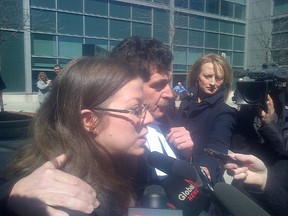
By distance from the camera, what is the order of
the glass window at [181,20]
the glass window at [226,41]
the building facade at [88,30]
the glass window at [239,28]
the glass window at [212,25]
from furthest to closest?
the glass window at [239,28], the glass window at [226,41], the glass window at [212,25], the building facade at [88,30], the glass window at [181,20]

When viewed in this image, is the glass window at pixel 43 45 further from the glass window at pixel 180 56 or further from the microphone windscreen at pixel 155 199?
→ the microphone windscreen at pixel 155 199

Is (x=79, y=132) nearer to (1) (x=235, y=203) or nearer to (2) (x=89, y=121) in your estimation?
(2) (x=89, y=121)

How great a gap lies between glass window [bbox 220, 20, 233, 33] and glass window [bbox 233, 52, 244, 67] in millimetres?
1820

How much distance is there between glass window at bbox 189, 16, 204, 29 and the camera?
19.0 metres

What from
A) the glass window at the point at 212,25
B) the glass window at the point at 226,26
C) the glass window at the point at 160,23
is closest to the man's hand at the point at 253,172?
the glass window at the point at 160,23

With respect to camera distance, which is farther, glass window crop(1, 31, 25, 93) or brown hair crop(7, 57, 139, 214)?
glass window crop(1, 31, 25, 93)

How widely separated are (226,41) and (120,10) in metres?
8.40

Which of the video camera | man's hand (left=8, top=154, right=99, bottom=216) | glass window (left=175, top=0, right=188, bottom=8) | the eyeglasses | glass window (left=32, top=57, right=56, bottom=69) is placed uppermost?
glass window (left=175, top=0, right=188, bottom=8)

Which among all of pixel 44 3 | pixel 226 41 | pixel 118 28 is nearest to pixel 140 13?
pixel 118 28

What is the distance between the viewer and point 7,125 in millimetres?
6805

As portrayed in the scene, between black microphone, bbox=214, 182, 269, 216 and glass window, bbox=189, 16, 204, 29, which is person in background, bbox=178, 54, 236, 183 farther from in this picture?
glass window, bbox=189, 16, 204, 29

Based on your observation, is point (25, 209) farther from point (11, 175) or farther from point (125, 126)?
point (125, 126)

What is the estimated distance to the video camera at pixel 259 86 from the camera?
2258 mm

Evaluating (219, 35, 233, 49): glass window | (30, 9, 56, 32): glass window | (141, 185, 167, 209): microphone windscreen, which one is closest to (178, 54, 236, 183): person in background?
(141, 185, 167, 209): microphone windscreen
